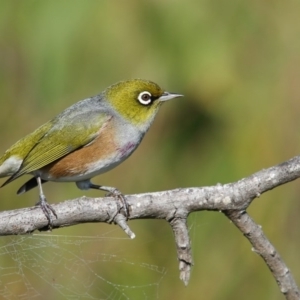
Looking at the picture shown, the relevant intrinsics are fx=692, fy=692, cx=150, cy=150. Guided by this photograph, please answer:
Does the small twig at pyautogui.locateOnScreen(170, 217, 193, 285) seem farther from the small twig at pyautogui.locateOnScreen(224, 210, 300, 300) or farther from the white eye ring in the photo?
the white eye ring

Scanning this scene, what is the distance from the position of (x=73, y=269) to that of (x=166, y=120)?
144cm

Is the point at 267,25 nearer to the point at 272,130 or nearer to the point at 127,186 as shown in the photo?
the point at 272,130

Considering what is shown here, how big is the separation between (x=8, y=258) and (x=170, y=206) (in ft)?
5.83

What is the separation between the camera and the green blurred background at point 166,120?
5.15 meters

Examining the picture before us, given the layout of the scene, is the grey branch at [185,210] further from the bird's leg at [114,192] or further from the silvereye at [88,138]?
the silvereye at [88,138]

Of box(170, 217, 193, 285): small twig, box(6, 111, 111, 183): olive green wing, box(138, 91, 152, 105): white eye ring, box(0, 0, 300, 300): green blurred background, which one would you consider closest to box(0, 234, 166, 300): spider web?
box(0, 0, 300, 300): green blurred background

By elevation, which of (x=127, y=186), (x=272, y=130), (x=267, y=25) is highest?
(x=267, y=25)

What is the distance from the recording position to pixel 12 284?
5461 mm

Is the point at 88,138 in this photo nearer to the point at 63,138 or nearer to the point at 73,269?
the point at 63,138

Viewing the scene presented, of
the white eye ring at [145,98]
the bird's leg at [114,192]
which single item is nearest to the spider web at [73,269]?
the bird's leg at [114,192]

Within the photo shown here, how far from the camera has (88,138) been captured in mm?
5621

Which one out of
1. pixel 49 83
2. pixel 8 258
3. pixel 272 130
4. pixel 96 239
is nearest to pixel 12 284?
pixel 8 258

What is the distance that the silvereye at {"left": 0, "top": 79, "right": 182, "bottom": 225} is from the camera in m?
5.49

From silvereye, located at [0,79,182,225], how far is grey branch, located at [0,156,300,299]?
3.23 feet
